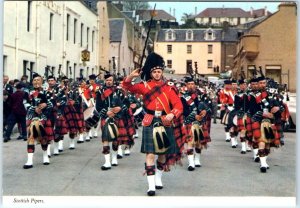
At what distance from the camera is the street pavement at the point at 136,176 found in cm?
728

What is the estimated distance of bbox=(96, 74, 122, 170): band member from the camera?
29.6 feet

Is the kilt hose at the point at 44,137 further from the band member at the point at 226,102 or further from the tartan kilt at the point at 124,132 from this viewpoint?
the band member at the point at 226,102

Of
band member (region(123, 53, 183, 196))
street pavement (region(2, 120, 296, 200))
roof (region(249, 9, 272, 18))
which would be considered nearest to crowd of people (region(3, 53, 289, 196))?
band member (region(123, 53, 183, 196))

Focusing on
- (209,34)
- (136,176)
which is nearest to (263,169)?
(136,176)

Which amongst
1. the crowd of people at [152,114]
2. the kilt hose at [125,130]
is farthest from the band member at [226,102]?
the kilt hose at [125,130]

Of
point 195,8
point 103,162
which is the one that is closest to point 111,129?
point 103,162

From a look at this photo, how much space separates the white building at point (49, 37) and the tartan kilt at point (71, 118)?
3.11ft

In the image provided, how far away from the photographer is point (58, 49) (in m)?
9.26

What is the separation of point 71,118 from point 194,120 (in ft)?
9.75

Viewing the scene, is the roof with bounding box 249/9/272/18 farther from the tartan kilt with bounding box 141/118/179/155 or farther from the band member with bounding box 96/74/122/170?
the band member with bounding box 96/74/122/170

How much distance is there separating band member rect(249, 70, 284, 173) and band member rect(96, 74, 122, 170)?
2096mm

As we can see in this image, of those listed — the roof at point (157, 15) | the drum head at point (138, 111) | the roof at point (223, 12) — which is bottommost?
the drum head at point (138, 111)

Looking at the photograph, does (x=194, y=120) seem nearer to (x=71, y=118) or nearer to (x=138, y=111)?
(x=71, y=118)

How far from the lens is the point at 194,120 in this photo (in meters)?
9.30
